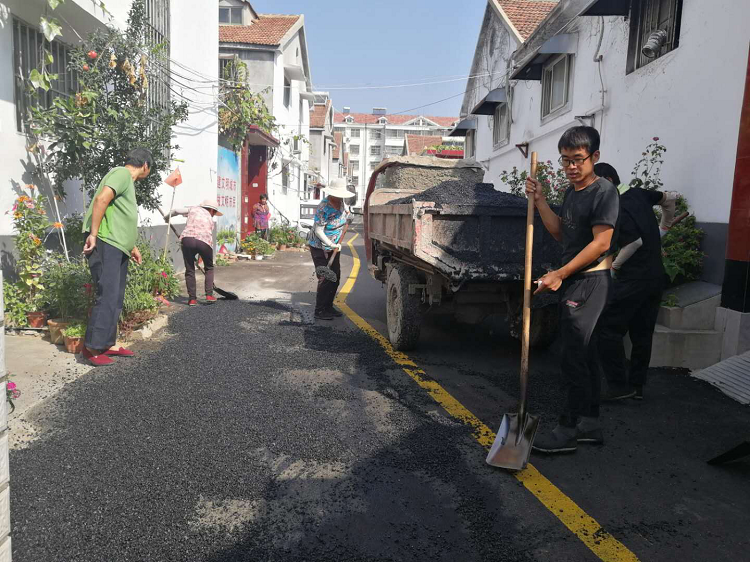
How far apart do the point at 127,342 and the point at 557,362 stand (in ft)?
14.9

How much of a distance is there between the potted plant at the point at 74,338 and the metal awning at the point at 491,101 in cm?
1412

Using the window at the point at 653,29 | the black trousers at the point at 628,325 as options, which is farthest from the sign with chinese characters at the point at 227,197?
the black trousers at the point at 628,325

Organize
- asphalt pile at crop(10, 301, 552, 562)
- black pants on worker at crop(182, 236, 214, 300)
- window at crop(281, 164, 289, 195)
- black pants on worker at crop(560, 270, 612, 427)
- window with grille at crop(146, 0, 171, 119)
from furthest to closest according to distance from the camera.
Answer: window at crop(281, 164, 289, 195) → window with grille at crop(146, 0, 171, 119) → black pants on worker at crop(182, 236, 214, 300) → black pants on worker at crop(560, 270, 612, 427) → asphalt pile at crop(10, 301, 552, 562)

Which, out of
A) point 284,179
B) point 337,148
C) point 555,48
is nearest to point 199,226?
point 555,48

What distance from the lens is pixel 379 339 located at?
22.3ft

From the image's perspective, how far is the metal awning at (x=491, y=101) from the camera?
17.0 meters

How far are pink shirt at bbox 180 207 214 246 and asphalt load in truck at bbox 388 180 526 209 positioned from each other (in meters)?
3.64

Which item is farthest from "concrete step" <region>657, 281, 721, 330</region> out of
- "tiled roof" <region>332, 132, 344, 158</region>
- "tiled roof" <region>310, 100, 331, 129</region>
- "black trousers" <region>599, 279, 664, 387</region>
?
"tiled roof" <region>332, 132, 344, 158</region>

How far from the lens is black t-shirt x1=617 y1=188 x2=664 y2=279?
15.4 ft

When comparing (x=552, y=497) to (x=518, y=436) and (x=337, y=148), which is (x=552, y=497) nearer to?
(x=518, y=436)

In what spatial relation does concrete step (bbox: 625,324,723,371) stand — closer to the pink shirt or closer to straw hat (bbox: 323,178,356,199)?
straw hat (bbox: 323,178,356,199)

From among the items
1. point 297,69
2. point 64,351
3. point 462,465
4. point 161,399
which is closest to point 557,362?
point 462,465

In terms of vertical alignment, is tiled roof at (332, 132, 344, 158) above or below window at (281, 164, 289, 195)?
above

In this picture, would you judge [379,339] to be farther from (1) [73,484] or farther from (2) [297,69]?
(2) [297,69]
